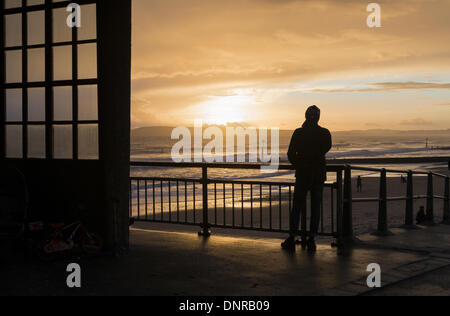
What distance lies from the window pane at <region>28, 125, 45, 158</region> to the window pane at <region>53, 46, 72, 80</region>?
29.4 inches

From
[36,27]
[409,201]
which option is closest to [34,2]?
[36,27]

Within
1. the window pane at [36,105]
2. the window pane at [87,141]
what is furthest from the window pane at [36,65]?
the window pane at [87,141]

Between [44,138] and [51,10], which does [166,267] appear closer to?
[44,138]

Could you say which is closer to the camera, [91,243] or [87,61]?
[91,243]

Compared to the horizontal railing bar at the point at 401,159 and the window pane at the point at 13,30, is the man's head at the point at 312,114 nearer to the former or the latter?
the window pane at the point at 13,30

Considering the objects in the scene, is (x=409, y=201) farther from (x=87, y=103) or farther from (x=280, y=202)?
(x=87, y=103)

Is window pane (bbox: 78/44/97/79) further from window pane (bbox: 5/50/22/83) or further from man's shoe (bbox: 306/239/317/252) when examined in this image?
man's shoe (bbox: 306/239/317/252)

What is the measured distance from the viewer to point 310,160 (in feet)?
25.0

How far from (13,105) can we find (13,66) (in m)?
0.54

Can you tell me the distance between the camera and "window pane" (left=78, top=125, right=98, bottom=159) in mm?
6953

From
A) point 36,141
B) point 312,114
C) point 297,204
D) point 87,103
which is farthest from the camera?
point 297,204

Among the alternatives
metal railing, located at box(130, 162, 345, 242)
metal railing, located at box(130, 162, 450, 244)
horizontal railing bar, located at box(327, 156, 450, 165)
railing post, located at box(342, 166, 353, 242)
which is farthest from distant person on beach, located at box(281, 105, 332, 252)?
horizontal railing bar, located at box(327, 156, 450, 165)

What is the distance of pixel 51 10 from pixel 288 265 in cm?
446

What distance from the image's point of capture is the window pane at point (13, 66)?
7.42 m
